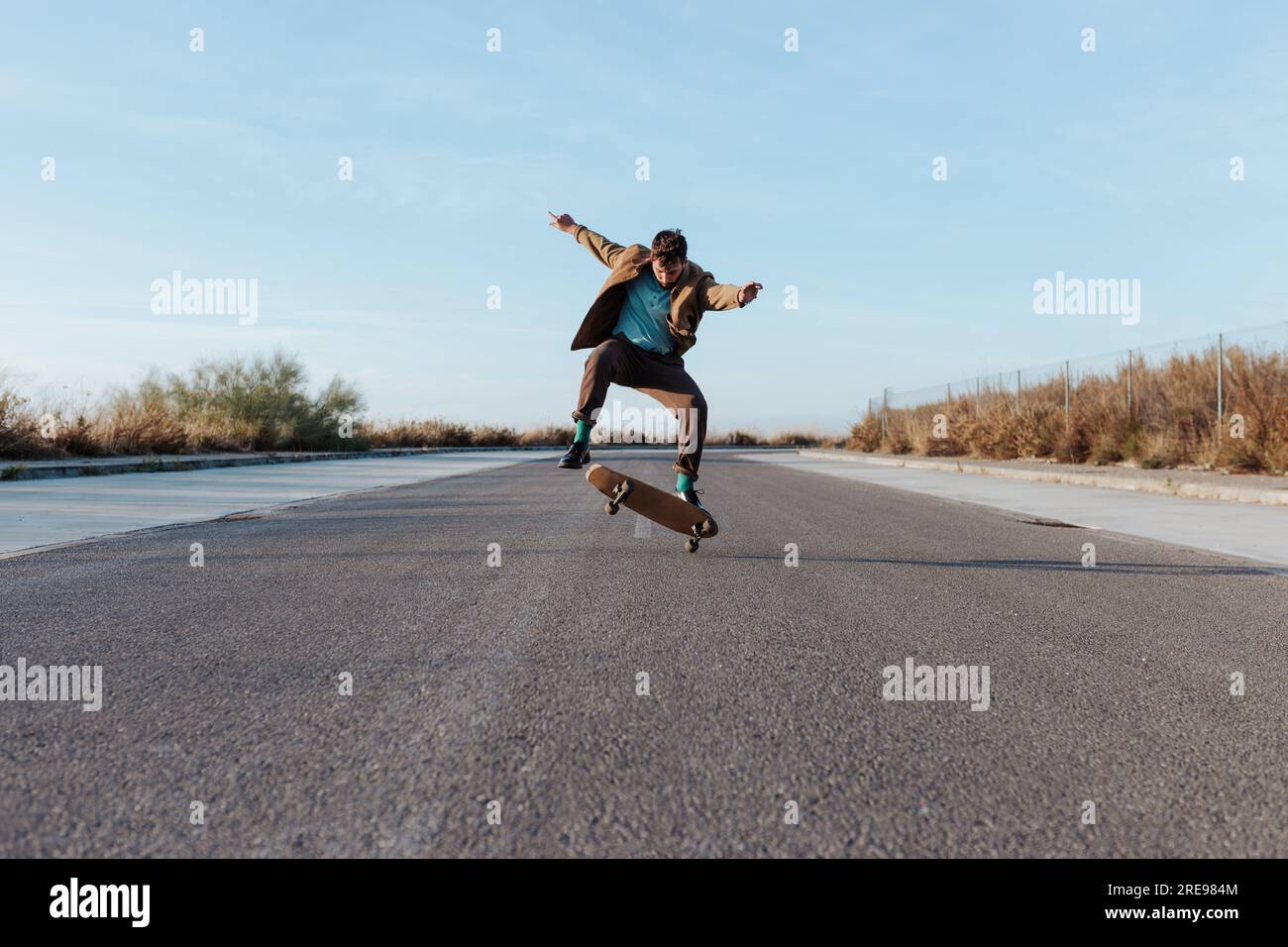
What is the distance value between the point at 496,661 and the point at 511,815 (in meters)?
1.75

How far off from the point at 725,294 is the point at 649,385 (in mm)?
1104

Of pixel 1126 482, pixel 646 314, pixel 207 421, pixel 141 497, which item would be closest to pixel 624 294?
pixel 646 314

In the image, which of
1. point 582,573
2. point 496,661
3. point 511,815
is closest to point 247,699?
point 496,661

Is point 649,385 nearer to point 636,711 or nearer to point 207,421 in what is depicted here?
point 636,711

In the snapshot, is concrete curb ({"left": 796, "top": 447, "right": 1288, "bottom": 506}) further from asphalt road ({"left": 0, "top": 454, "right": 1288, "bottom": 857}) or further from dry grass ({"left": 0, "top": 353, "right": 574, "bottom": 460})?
dry grass ({"left": 0, "top": 353, "right": 574, "bottom": 460})

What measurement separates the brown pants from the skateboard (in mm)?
371

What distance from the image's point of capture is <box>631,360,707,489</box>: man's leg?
727 cm

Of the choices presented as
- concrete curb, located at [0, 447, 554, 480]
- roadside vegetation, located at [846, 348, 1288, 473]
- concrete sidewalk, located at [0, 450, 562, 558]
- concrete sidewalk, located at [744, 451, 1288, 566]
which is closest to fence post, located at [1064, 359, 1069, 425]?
roadside vegetation, located at [846, 348, 1288, 473]

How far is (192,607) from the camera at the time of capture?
18.4 ft

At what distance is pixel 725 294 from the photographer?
21.3ft

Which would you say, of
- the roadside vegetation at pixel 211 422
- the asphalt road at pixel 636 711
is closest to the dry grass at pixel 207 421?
the roadside vegetation at pixel 211 422
